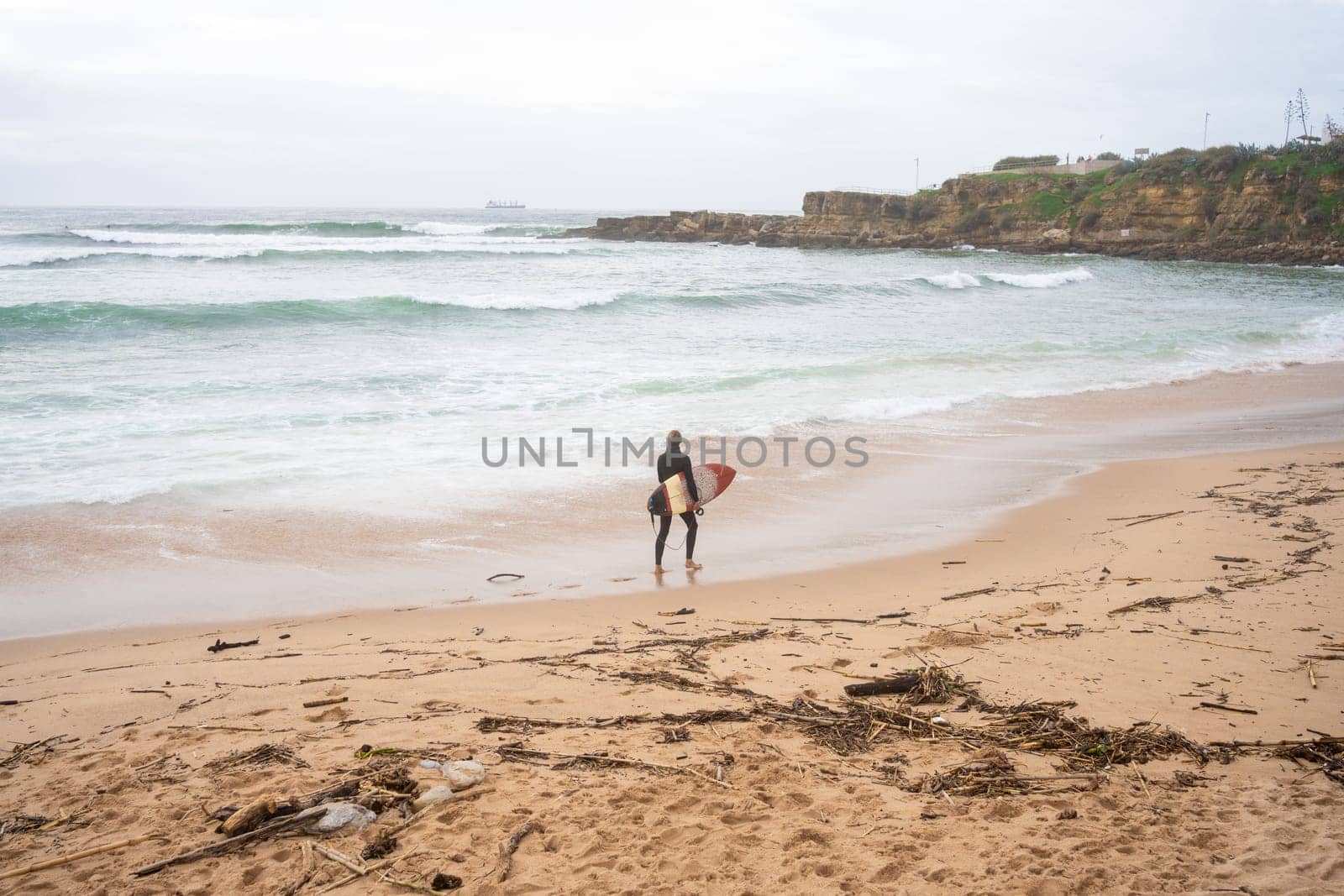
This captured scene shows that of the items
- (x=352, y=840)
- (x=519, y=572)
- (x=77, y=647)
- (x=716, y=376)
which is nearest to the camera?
(x=352, y=840)

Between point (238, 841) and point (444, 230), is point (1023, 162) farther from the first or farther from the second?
point (238, 841)

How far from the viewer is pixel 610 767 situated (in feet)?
12.4

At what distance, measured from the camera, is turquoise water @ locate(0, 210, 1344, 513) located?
10.3m

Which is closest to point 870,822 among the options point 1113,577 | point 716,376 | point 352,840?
point 352,840

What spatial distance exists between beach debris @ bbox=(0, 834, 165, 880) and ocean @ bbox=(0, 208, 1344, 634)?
4.74 metres

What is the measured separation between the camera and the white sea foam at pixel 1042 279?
117 ft

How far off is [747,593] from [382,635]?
9.00 feet

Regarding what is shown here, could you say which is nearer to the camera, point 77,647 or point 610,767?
point 610,767

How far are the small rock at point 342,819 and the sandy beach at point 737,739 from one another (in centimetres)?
4

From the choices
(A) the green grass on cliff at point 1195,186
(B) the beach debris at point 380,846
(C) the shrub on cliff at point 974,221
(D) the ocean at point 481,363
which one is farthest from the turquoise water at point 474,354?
(C) the shrub on cliff at point 974,221

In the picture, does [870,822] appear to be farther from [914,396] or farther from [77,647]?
[914,396]

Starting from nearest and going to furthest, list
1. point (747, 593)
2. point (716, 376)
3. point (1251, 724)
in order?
point (1251, 724), point (747, 593), point (716, 376)

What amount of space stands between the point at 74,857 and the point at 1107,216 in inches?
2452

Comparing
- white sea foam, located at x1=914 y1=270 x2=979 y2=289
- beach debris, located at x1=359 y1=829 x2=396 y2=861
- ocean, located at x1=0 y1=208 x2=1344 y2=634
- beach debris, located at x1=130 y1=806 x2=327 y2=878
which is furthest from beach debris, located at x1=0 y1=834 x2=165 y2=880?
white sea foam, located at x1=914 y1=270 x2=979 y2=289
